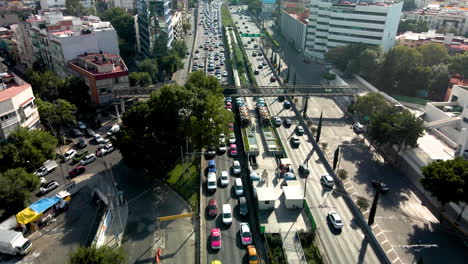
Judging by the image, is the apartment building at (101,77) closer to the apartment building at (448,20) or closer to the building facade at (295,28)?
the building facade at (295,28)

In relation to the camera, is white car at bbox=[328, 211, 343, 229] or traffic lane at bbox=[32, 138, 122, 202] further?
traffic lane at bbox=[32, 138, 122, 202]

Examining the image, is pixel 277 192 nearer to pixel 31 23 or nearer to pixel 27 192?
pixel 27 192

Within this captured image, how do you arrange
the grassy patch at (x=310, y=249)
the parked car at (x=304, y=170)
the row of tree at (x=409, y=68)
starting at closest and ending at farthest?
the grassy patch at (x=310, y=249), the parked car at (x=304, y=170), the row of tree at (x=409, y=68)

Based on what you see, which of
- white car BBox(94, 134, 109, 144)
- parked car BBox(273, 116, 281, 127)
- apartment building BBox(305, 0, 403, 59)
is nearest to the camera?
white car BBox(94, 134, 109, 144)

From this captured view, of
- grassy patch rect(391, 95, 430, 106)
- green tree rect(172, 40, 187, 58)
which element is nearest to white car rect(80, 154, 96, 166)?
green tree rect(172, 40, 187, 58)

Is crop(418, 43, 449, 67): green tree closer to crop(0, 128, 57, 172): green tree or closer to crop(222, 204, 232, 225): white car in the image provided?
crop(222, 204, 232, 225): white car

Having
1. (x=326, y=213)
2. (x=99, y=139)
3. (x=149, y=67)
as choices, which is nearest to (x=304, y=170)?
(x=326, y=213)

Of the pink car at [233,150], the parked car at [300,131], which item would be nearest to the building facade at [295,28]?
the parked car at [300,131]
